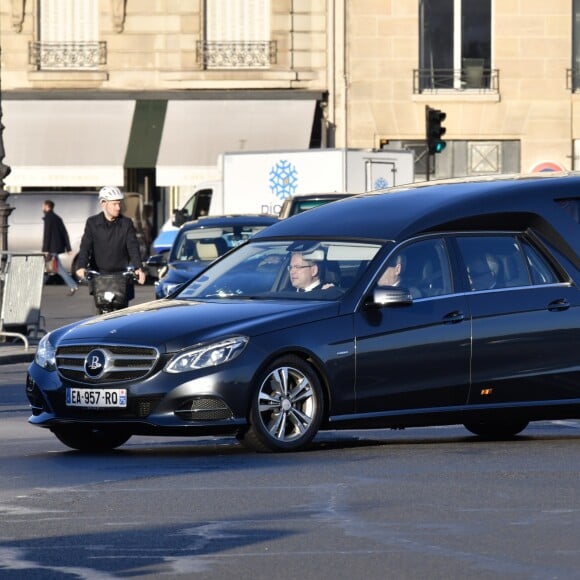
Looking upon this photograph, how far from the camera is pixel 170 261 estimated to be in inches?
1055

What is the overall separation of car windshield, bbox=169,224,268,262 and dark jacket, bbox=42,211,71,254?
1196cm

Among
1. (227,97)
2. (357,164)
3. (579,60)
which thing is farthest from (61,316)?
(579,60)

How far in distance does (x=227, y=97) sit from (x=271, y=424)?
34.5 metres

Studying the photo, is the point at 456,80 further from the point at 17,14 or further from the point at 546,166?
the point at 17,14

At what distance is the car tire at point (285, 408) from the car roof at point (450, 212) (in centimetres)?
116

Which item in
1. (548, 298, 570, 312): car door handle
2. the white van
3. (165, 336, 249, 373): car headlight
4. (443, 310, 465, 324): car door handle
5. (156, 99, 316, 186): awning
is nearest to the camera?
(165, 336, 249, 373): car headlight

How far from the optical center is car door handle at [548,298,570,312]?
12734 millimetres

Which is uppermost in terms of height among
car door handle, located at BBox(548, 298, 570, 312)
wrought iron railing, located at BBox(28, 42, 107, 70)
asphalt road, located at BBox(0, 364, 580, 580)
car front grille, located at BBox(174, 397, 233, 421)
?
wrought iron railing, located at BBox(28, 42, 107, 70)

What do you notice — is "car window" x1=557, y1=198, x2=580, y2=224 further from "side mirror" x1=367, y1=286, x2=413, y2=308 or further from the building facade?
the building facade

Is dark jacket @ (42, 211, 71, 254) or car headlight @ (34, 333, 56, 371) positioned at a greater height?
car headlight @ (34, 333, 56, 371)

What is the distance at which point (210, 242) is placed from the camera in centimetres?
2708

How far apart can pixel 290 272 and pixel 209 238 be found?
14.5 meters

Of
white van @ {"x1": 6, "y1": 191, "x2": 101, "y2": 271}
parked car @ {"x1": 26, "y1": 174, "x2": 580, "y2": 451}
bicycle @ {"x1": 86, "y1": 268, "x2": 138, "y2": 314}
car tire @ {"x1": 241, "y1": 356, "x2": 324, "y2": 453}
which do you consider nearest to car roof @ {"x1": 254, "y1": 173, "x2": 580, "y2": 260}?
parked car @ {"x1": 26, "y1": 174, "x2": 580, "y2": 451}

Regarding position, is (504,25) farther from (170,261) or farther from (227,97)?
(170,261)
